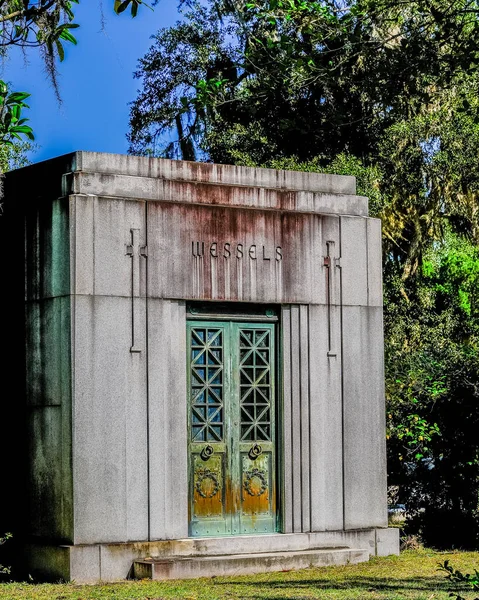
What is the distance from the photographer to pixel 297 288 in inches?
559

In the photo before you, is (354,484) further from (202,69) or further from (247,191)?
(202,69)

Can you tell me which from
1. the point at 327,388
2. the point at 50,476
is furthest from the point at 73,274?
the point at 327,388

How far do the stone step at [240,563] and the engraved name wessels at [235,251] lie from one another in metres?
3.33

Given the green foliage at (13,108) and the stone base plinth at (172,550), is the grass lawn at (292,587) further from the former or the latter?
the green foliage at (13,108)

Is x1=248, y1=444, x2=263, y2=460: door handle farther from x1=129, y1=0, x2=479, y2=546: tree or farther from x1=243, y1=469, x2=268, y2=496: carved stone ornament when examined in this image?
x1=129, y1=0, x2=479, y2=546: tree

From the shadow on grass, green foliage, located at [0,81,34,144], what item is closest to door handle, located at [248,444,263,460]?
the shadow on grass

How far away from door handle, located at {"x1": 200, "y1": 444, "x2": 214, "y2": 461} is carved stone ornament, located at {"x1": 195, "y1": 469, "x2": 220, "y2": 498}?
14cm

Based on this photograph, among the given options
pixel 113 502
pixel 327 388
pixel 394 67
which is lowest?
pixel 113 502

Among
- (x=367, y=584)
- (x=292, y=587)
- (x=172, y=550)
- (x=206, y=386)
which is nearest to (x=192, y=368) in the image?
(x=206, y=386)

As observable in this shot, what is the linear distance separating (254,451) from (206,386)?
0.96m

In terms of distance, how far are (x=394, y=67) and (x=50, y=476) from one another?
5761mm

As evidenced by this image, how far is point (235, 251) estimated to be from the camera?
13828 mm

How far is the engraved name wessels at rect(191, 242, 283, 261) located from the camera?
1359 cm

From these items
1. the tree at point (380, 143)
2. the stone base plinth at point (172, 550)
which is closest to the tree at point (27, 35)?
the stone base plinth at point (172, 550)
